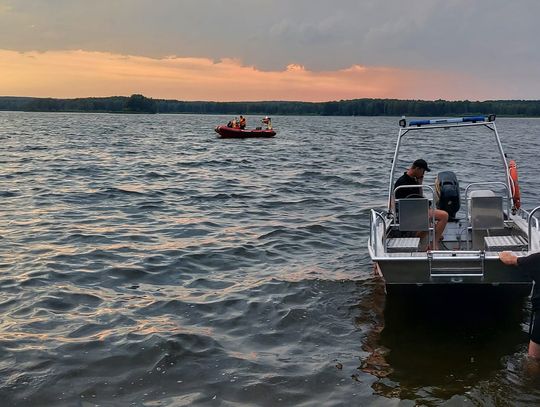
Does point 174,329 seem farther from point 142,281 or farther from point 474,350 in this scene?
point 474,350

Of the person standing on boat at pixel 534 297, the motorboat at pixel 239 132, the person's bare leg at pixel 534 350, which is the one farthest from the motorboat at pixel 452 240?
the motorboat at pixel 239 132

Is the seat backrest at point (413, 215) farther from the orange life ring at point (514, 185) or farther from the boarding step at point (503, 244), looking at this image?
the orange life ring at point (514, 185)

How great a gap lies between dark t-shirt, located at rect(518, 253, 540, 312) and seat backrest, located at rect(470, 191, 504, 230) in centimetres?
218

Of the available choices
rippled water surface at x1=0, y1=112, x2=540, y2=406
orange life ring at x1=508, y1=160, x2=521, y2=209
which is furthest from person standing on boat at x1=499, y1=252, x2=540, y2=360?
orange life ring at x1=508, y1=160, x2=521, y2=209

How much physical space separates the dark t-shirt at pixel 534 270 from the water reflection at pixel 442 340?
896 millimetres

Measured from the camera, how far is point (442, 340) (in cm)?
748

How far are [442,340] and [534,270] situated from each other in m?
1.61

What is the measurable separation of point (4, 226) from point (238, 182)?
1142 centimetres

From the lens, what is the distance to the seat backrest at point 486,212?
8625 millimetres

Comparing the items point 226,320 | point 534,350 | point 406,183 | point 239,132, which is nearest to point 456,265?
point 534,350

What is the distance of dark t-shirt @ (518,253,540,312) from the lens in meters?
6.38

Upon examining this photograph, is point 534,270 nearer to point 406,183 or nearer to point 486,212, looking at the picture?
point 486,212

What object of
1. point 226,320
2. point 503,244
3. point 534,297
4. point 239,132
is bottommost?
point 226,320

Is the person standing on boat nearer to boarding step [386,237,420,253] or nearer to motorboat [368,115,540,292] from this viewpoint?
motorboat [368,115,540,292]
